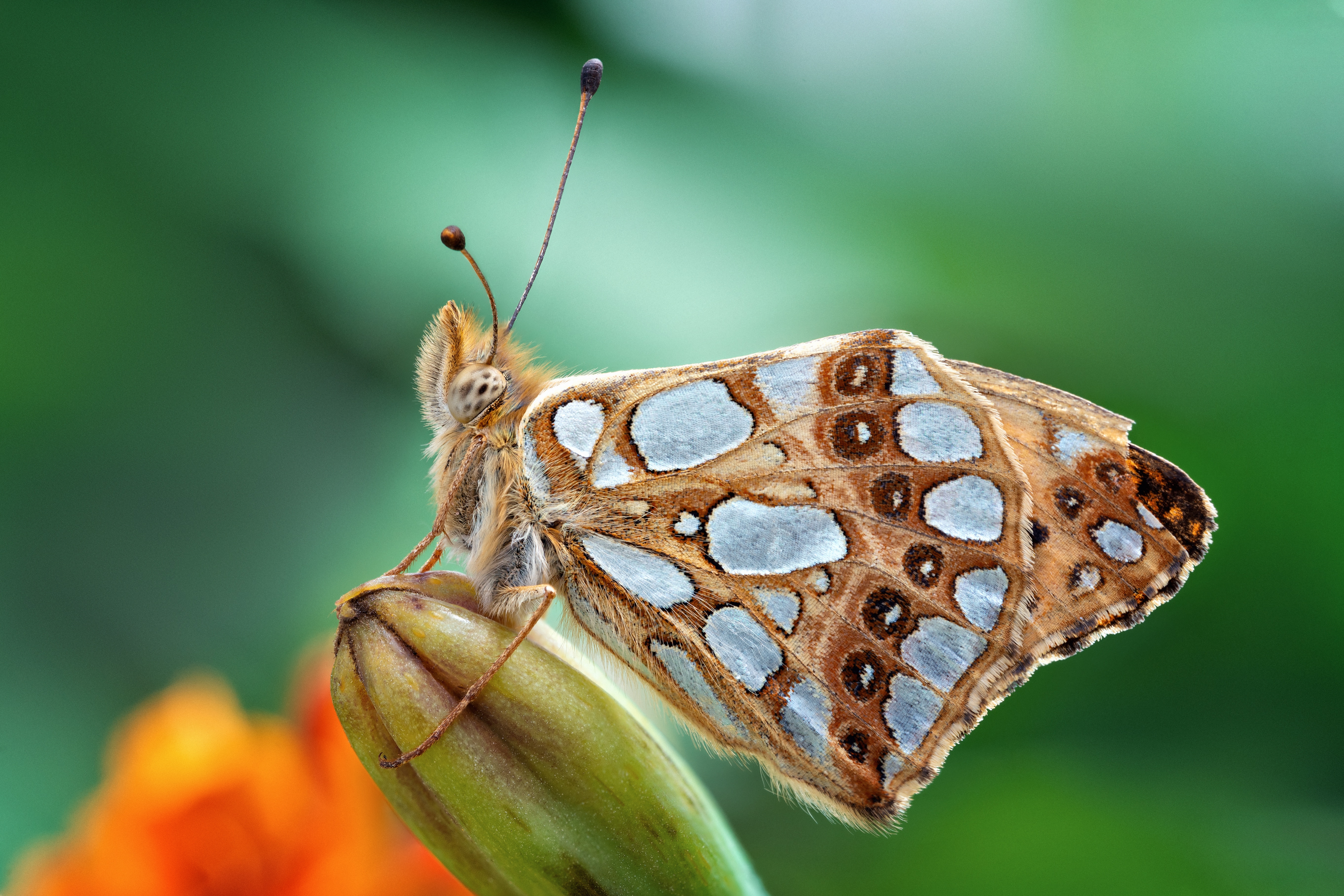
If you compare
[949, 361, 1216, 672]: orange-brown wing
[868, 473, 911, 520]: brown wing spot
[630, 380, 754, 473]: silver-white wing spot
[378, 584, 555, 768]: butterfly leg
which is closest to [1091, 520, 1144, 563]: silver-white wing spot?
[949, 361, 1216, 672]: orange-brown wing

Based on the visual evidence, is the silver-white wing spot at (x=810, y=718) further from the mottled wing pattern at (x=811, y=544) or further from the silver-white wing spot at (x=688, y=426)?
the silver-white wing spot at (x=688, y=426)

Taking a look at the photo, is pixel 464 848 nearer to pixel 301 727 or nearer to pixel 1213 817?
pixel 301 727

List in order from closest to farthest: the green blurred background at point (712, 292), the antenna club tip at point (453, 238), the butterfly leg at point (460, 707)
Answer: the butterfly leg at point (460, 707) → the antenna club tip at point (453, 238) → the green blurred background at point (712, 292)

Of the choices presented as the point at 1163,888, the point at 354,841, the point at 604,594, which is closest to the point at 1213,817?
the point at 1163,888

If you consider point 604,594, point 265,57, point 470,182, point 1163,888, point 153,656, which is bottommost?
point 1163,888

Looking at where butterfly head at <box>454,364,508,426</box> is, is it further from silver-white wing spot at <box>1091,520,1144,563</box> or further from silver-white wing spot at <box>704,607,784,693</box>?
silver-white wing spot at <box>1091,520,1144,563</box>

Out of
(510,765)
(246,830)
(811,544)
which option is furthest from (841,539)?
(246,830)

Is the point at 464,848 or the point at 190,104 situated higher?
the point at 190,104

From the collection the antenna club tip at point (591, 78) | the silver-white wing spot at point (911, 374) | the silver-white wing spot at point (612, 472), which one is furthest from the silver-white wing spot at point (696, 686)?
the antenna club tip at point (591, 78)
